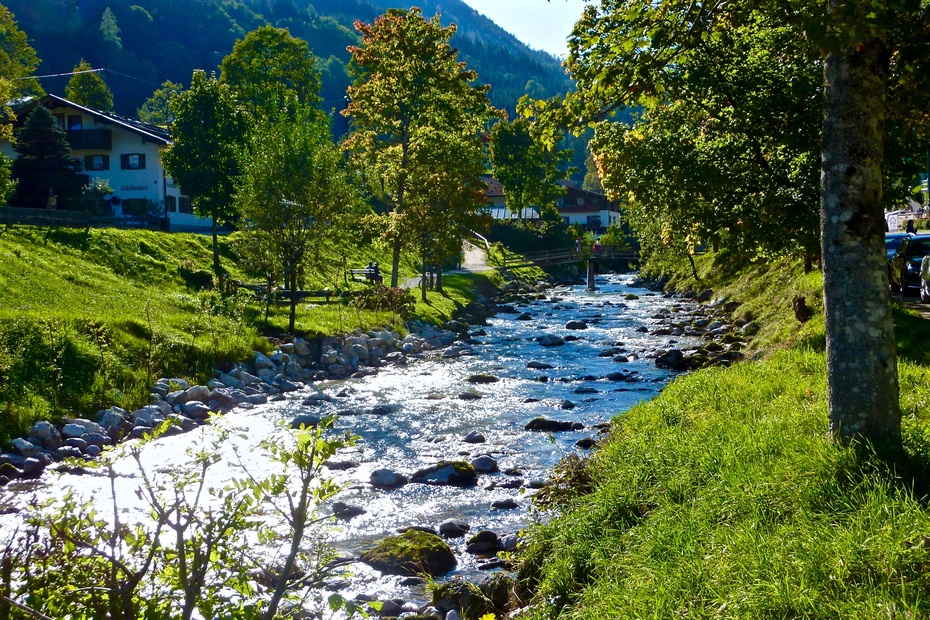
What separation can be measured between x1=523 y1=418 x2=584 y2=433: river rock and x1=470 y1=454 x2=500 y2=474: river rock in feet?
8.72

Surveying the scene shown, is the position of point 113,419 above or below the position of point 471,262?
below

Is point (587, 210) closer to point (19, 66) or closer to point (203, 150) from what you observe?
point (19, 66)

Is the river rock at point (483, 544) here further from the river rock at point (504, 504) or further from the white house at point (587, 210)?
the white house at point (587, 210)

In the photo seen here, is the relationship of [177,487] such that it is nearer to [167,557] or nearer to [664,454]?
[167,557]

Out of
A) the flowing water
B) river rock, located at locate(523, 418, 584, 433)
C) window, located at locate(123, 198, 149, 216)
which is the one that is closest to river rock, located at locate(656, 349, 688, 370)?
the flowing water

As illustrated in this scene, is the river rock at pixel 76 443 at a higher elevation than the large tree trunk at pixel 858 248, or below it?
below

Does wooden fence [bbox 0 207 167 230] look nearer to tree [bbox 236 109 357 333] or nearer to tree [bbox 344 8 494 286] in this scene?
tree [bbox 344 8 494 286]

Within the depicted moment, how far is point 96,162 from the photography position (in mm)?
66438

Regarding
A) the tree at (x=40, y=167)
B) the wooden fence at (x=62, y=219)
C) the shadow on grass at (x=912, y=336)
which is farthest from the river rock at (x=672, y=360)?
the tree at (x=40, y=167)

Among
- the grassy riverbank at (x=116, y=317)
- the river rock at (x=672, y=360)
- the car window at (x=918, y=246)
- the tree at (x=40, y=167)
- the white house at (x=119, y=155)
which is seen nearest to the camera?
the grassy riverbank at (x=116, y=317)

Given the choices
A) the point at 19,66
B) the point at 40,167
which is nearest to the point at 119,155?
the point at 40,167

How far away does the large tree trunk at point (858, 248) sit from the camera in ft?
21.9

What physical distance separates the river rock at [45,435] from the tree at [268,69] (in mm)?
49196

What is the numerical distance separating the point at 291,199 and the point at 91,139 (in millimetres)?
45432
